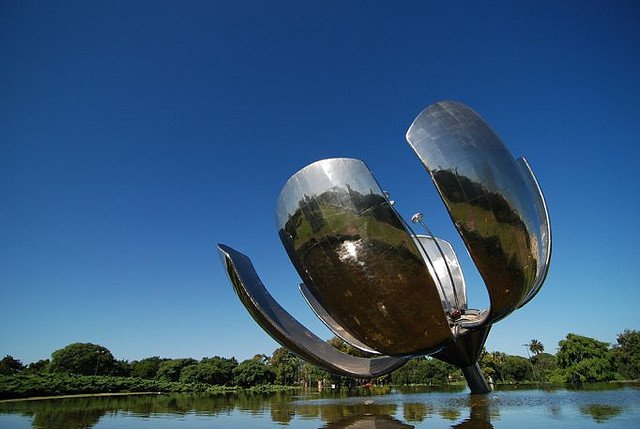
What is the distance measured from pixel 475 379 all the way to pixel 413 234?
651 centimetres

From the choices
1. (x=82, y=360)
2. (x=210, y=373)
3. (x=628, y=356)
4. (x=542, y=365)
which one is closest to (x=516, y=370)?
(x=542, y=365)

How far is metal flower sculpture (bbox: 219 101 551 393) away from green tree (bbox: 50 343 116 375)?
59.8m

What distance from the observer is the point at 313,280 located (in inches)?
301

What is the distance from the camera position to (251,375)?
47.6 metres

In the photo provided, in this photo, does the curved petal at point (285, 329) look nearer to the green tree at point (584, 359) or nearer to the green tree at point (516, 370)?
the green tree at point (584, 359)

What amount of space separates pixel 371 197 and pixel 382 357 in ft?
18.6

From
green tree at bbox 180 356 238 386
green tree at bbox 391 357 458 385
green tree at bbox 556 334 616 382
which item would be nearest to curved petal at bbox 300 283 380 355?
green tree at bbox 556 334 616 382

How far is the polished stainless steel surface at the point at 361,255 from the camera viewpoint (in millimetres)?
6797

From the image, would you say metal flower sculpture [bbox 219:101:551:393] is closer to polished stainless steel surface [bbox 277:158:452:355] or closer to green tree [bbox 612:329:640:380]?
polished stainless steel surface [bbox 277:158:452:355]

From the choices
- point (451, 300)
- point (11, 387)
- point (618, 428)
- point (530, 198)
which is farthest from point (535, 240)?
point (11, 387)

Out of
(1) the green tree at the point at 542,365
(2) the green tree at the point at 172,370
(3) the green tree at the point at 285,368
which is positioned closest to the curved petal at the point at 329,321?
(3) the green tree at the point at 285,368

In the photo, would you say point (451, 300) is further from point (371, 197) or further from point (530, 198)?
point (371, 197)

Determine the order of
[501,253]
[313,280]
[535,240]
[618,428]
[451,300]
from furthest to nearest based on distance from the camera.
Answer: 1. [451,300]
2. [313,280]
3. [535,240]
4. [501,253]
5. [618,428]

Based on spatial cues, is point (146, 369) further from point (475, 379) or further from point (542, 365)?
point (475, 379)
